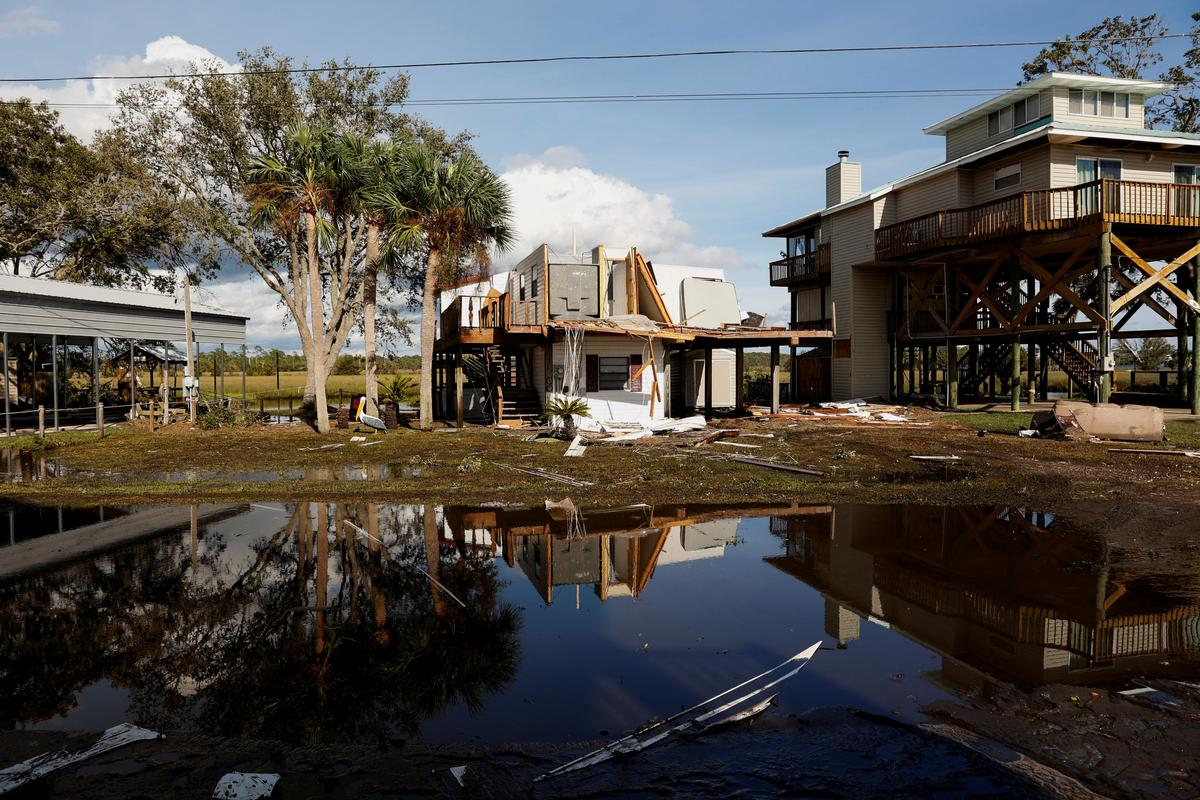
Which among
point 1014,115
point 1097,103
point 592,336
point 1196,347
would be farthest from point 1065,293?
point 592,336

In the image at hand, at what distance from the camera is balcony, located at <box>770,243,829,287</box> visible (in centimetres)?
3478

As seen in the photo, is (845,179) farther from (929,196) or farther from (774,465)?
(774,465)

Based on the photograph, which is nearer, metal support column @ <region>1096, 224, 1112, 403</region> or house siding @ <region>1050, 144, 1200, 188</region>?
metal support column @ <region>1096, 224, 1112, 403</region>

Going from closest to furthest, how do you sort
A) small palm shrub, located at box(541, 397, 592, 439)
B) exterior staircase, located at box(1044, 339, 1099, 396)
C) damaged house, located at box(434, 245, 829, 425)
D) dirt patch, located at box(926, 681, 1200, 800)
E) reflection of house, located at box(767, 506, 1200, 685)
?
dirt patch, located at box(926, 681, 1200, 800), reflection of house, located at box(767, 506, 1200, 685), small palm shrub, located at box(541, 397, 592, 439), damaged house, located at box(434, 245, 829, 425), exterior staircase, located at box(1044, 339, 1099, 396)

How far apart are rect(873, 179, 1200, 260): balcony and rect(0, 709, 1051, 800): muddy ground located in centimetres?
2425

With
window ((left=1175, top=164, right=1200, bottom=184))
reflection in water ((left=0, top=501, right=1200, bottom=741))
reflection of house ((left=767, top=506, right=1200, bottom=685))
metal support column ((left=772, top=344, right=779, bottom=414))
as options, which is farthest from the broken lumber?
window ((left=1175, top=164, right=1200, bottom=184))

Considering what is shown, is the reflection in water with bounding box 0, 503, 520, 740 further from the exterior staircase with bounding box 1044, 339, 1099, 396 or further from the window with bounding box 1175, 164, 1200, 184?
the exterior staircase with bounding box 1044, 339, 1099, 396

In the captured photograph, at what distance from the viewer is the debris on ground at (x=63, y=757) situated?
4199mm

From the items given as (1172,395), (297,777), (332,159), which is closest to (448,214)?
(332,159)

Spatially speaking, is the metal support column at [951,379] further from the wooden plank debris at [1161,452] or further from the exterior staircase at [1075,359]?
the wooden plank debris at [1161,452]

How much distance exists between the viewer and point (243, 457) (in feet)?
60.0

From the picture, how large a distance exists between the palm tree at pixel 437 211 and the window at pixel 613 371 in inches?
199

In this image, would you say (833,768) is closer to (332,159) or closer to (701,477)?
(701,477)

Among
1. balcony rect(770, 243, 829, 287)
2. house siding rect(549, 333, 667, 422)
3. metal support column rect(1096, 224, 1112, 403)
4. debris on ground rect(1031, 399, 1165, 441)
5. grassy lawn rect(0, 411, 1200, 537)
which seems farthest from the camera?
balcony rect(770, 243, 829, 287)
